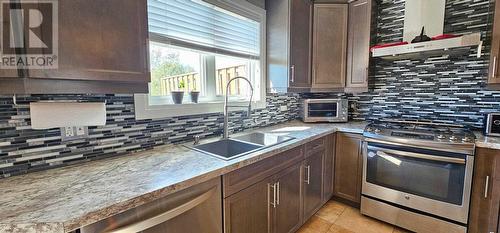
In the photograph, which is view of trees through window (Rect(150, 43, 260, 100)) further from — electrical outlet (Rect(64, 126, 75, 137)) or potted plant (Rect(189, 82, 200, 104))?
electrical outlet (Rect(64, 126, 75, 137))

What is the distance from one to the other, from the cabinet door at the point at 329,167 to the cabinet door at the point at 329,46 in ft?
2.17

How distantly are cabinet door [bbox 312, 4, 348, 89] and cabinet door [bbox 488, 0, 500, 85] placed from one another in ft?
3.75

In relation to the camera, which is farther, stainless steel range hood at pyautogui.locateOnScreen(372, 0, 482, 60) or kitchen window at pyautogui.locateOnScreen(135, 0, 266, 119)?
stainless steel range hood at pyautogui.locateOnScreen(372, 0, 482, 60)

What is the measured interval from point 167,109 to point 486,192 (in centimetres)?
241

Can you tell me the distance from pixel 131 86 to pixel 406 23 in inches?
99.7

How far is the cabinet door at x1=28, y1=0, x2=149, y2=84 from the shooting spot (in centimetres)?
86

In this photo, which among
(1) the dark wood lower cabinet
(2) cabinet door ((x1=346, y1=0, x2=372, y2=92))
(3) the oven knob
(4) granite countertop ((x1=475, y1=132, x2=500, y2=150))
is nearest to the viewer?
(1) the dark wood lower cabinet

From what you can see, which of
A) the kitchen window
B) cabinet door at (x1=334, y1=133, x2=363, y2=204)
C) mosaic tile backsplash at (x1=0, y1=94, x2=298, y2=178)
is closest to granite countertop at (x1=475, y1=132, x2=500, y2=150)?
cabinet door at (x1=334, y1=133, x2=363, y2=204)

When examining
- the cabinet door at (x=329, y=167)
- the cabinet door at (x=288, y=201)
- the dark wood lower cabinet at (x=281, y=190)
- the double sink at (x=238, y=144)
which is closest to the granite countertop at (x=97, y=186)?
the dark wood lower cabinet at (x=281, y=190)

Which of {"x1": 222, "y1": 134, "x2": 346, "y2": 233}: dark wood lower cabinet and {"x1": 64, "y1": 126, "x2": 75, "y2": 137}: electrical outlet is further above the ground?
{"x1": 64, "y1": 126, "x2": 75, "y2": 137}: electrical outlet

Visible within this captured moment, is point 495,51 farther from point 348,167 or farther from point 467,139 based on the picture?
point 348,167

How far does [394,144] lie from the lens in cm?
193

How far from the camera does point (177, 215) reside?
3.29 ft

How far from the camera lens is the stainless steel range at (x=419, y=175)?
5.54 feet
